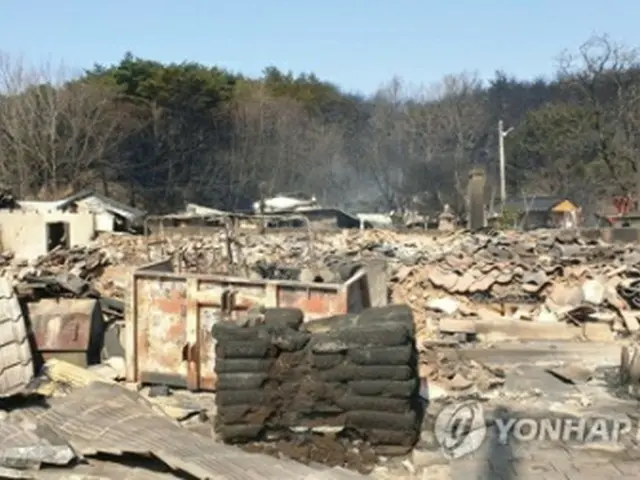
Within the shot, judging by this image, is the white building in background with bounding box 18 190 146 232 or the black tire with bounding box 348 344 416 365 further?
the white building in background with bounding box 18 190 146 232

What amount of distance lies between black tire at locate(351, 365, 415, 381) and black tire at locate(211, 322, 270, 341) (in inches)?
32.1

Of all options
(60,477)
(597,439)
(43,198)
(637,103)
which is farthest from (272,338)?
(637,103)

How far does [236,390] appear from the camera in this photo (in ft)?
23.2

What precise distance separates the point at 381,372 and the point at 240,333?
1218mm

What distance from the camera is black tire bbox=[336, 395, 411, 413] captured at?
692cm

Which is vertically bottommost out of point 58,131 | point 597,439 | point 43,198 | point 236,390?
point 597,439

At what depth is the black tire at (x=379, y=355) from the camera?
273 inches

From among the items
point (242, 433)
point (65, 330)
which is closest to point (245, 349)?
point (242, 433)

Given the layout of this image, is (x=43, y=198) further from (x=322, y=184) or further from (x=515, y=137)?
(x=515, y=137)

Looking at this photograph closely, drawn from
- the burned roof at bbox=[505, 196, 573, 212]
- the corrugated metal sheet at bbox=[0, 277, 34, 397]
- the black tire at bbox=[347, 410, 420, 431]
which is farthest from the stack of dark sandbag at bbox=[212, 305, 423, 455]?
the burned roof at bbox=[505, 196, 573, 212]

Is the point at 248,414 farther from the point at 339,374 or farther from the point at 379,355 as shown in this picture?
the point at 379,355

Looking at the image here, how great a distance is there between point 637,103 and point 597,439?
4197cm
